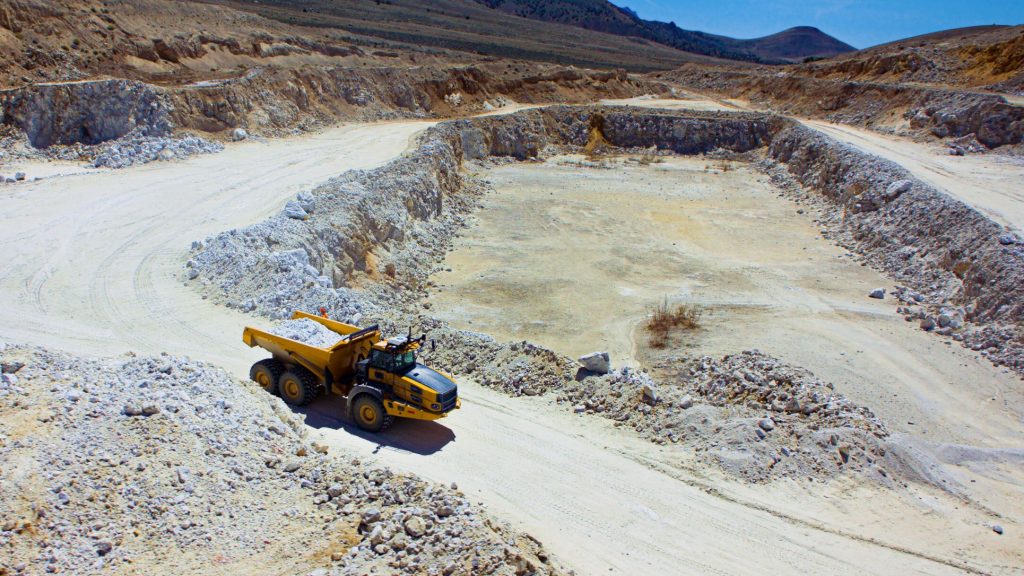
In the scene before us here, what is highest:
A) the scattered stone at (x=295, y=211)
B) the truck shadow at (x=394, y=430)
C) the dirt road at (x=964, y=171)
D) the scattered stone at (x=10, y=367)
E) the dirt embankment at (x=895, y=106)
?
the dirt embankment at (x=895, y=106)

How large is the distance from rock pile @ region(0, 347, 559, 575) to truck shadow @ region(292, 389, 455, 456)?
143cm

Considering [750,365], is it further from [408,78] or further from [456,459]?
[408,78]

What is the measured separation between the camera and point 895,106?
42.1 m

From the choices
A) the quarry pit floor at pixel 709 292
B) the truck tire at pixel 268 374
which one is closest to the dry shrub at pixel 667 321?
the quarry pit floor at pixel 709 292

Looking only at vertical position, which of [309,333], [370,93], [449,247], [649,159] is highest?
[370,93]

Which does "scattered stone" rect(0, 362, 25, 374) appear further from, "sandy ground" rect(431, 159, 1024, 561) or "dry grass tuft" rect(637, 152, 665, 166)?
"dry grass tuft" rect(637, 152, 665, 166)

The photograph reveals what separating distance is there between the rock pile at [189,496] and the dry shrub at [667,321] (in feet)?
34.0

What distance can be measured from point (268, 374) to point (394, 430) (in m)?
2.50

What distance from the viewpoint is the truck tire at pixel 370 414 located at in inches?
448

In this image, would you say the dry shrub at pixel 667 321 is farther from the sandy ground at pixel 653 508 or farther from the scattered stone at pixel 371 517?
the scattered stone at pixel 371 517

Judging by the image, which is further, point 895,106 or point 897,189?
point 895,106

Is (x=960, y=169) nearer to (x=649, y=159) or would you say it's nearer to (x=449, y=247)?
(x=649, y=159)

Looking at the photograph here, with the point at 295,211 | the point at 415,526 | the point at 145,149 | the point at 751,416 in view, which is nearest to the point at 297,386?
the point at 415,526

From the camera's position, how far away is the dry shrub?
60.5ft
